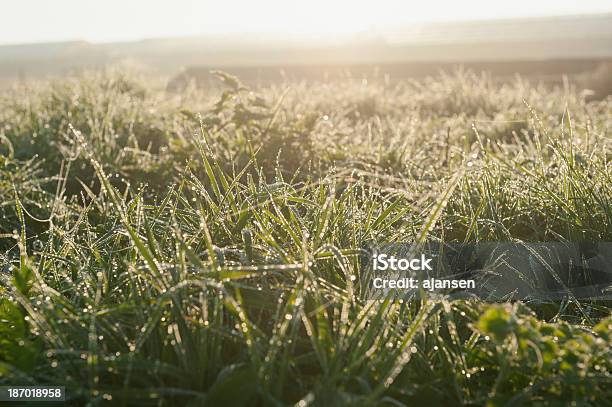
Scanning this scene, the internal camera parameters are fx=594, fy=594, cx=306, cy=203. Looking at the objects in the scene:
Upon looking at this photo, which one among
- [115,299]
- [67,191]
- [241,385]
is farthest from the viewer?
[67,191]

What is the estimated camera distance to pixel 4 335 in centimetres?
135

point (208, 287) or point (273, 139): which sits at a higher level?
point (273, 139)

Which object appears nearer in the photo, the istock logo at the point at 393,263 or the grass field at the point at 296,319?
the grass field at the point at 296,319

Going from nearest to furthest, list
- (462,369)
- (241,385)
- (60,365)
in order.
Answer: (241,385)
(60,365)
(462,369)

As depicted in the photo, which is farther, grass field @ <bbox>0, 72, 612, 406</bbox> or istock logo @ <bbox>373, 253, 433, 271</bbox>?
istock logo @ <bbox>373, 253, 433, 271</bbox>

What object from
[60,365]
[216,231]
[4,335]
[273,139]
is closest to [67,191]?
[273,139]

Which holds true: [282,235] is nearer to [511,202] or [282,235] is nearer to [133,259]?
[133,259]

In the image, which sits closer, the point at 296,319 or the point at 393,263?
the point at 296,319

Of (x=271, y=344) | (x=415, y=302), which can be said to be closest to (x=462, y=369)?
(x=415, y=302)

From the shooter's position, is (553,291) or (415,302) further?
(553,291)

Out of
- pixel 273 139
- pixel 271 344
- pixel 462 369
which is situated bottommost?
pixel 462 369

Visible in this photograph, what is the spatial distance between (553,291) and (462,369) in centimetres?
63

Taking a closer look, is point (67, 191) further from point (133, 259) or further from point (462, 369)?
point (462, 369)

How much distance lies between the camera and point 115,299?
1.54 m
